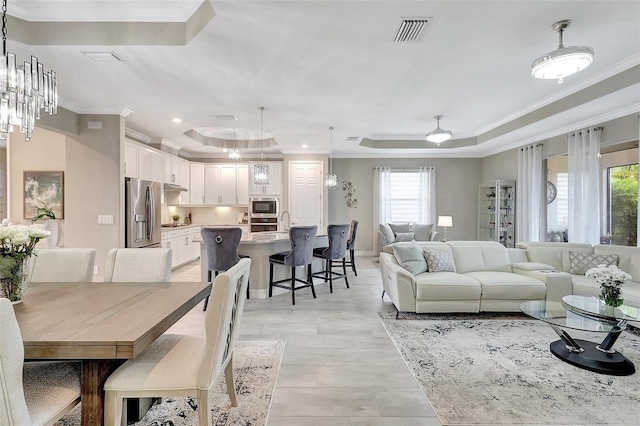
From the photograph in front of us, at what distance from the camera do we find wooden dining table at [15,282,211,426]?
1.38m

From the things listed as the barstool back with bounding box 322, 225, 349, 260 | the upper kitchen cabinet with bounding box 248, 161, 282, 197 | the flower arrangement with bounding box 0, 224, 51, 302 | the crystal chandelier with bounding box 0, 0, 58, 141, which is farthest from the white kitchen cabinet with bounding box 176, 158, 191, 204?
the flower arrangement with bounding box 0, 224, 51, 302

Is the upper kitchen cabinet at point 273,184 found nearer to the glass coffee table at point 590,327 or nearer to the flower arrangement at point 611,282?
the glass coffee table at point 590,327

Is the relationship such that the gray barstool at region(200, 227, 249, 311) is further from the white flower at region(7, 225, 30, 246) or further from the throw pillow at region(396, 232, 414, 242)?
the throw pillow at region(396, 232, 414, 242)

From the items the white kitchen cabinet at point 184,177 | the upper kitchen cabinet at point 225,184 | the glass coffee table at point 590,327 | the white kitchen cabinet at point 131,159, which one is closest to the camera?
the glass coffee table at point 590,327

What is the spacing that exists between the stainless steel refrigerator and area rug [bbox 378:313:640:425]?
4001 mm

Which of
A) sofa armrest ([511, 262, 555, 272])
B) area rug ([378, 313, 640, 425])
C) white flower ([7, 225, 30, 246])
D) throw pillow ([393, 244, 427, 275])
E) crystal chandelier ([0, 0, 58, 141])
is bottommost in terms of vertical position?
area rug ([378, 313, 640, 425])

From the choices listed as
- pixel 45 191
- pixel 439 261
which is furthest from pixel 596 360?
pixel 45 191

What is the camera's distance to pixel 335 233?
201 inches

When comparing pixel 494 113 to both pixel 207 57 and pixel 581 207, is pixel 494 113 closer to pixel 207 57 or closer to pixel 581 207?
pixel 581 207

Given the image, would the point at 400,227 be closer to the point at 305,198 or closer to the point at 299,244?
the point at 305,198

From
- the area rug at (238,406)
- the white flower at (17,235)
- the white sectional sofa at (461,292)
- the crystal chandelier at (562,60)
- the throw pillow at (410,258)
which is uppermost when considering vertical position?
the crystal chandelier at (562,60)

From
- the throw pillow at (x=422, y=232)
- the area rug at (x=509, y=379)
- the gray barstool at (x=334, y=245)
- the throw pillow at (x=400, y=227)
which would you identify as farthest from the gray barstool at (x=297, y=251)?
the throw pillow at (x=422, y=232)

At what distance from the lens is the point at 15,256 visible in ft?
5.90

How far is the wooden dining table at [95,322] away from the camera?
1382 millimetres
